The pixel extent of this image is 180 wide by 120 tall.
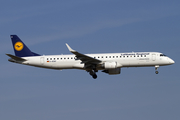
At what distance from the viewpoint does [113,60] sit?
50281 millimetres

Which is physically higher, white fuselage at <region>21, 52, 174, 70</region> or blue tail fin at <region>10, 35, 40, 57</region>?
blue tail fin at <region>10, 35, 40, 57</region>

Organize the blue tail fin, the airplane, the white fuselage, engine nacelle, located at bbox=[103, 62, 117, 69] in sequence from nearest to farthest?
1. engine nacelle, located at bbox=[103, 62, 117, 69]
2. the airplane
3. the white fuselage
4. the blue tail fin

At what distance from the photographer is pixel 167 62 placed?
5091 centimetres

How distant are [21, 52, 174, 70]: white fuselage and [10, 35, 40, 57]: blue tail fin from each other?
2068mm

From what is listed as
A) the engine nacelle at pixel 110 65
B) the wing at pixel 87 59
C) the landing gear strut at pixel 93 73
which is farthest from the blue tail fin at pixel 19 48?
the engine nacelle at pixel 110 65

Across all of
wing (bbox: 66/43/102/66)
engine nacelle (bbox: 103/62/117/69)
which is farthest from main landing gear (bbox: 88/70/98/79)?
engine nacelle (bbox: 103/62/117/69)

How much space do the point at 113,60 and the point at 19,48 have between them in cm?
1667

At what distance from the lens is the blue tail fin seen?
53906 mm

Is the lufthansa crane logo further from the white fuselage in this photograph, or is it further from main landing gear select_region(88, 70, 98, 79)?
main landing gear select_region(88, 70, 98, 79)

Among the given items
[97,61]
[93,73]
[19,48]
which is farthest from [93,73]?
[19,48]

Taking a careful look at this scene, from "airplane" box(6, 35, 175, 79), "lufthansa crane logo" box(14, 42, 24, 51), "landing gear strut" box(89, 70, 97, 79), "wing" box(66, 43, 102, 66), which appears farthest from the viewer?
"lufthansa crane logo" box(14, 42, 24, 51)

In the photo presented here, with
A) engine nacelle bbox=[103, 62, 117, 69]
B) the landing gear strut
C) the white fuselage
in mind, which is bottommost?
the landing gear strut

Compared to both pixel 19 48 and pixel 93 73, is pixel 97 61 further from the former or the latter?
pixel 19 48

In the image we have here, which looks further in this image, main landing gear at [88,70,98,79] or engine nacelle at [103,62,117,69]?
main landing gear at [88,70,98,79]
